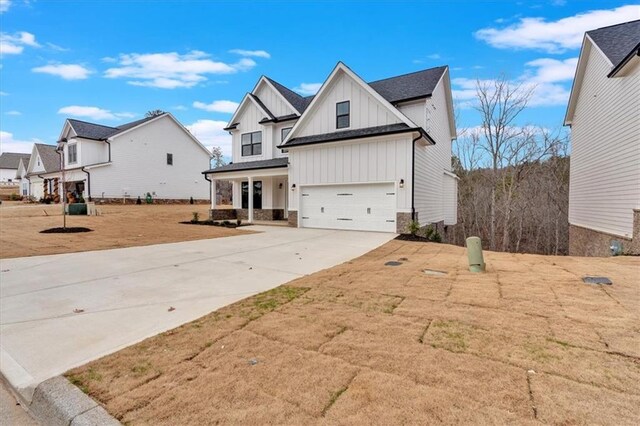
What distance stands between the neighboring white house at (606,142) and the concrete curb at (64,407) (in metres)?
11.7

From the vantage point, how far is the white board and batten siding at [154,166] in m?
26.4

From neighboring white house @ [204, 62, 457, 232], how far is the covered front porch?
0.06m

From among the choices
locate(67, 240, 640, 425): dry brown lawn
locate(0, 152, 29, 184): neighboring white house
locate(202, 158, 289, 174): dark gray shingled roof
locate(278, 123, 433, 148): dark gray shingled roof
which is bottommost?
locate(67, 240, 640, 425): dry brown lawn

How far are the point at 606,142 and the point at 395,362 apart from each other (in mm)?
13519

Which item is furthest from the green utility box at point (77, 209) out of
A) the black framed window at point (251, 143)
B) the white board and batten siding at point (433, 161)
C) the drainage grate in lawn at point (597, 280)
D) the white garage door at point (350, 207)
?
the drainage grate in lawn at point (597, 280)

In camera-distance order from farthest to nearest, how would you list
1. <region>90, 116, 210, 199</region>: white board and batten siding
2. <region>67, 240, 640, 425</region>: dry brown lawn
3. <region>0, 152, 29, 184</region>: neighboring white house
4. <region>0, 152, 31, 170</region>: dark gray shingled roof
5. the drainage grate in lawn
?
<region>0, 152, 31, 170</region>: dark gray shingled roof → <region>0, 152, 29, 184</region>: neighboring white house → <region>90, 116, 210, 199</region>: white board and batten siding → the drainage grate in lawn → <region>67, 240, 640, 425</region>: dry brown lawn

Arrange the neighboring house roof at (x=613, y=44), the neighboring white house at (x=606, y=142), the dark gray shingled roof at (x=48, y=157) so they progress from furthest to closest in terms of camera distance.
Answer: the dark gray shingled roof at (x=48, y=157)
the neighboring house roof at (x=613, y=44)
the neighboring white house at (x=606, y=142)

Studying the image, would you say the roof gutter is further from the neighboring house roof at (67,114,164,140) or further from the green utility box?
the neighboring house roof at (67,114,164,140)

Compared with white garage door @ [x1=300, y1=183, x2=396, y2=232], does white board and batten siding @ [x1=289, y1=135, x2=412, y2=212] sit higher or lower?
higher

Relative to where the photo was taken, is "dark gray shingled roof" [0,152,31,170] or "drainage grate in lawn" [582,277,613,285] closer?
"drainage grate in lawn" [582,277,613,285]

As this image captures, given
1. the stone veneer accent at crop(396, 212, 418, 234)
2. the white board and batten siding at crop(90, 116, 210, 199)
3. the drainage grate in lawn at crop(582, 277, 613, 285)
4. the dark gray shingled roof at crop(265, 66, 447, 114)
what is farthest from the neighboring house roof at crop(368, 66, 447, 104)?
the white board and batten siding at crop(90, 116, 210, 199)

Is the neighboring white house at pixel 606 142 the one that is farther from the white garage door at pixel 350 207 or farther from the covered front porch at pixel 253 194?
the covered front porch at pixel 253 194

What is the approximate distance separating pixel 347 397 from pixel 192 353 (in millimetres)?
1605

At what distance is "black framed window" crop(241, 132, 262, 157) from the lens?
64.1 ft
